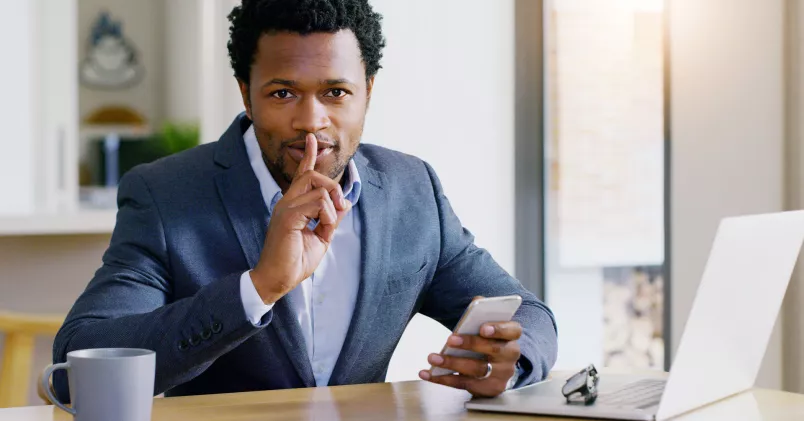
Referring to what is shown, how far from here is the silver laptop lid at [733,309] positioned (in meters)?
1.06

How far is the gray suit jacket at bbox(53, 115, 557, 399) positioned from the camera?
4.17 feet

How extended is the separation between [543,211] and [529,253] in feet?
0.49

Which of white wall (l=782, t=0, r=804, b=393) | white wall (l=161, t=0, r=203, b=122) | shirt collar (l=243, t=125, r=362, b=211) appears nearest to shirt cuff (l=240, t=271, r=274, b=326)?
shirt collar (l=243, t=125, r=362, b=211)

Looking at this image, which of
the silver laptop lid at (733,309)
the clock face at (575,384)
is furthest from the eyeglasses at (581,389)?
the silver laptop lid at (733,309)

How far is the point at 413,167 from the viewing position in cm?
177

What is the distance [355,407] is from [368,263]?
386 millimetres

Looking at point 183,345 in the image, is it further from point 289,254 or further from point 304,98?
point 304,98

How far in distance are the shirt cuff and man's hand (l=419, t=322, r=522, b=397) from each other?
229 millimetres

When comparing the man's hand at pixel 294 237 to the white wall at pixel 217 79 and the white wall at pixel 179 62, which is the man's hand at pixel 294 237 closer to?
the white wall at pixel 217 79

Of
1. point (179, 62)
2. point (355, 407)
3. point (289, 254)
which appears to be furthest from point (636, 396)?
point (179, 62)

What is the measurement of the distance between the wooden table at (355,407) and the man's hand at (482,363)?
0.03 meters

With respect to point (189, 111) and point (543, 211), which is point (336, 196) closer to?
point (543, 211)

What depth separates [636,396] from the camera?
122cm

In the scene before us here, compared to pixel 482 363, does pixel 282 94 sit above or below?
above
